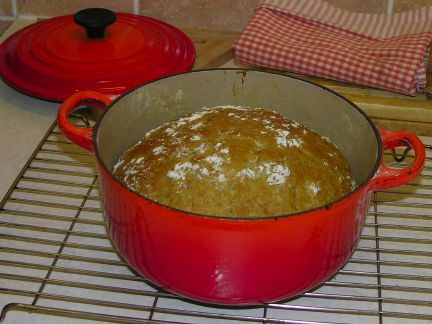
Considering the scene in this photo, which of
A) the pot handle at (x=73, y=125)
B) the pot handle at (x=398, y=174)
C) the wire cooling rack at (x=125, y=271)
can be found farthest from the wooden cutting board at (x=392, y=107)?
the pot handle at (x=73, y=125)

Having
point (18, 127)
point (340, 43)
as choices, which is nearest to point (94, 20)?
point (18, 127)

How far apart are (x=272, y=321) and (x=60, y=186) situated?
494mm

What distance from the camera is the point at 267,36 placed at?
52.9 inches

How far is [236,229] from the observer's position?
666 millimetres

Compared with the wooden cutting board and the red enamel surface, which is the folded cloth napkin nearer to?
the wooden cutting board

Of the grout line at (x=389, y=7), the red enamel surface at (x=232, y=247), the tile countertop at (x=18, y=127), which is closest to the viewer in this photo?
the red enamel surface at (x=232, y=247)

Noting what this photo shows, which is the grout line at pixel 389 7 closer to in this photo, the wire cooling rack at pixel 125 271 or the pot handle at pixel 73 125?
the wire cooling rack at pixel 125 271

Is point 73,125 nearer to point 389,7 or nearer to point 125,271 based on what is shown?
point 125,271

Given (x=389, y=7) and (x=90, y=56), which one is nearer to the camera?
(x=90, y=56)

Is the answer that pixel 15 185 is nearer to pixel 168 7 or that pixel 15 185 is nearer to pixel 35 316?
pixel 35 316

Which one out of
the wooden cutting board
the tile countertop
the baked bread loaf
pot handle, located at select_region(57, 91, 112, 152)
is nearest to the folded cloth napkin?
the wooden cutting board

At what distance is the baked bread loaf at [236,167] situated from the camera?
790 millimetres

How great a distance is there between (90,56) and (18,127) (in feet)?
0.67

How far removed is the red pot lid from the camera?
121 centimetres
